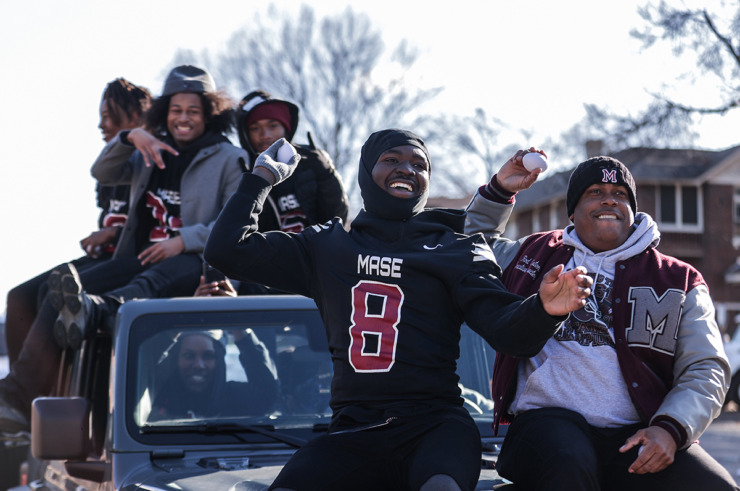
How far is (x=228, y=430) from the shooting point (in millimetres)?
3750

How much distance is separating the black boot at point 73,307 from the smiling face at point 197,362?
0.49m

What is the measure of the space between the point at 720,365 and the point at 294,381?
1.57m

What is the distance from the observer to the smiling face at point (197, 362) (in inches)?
154

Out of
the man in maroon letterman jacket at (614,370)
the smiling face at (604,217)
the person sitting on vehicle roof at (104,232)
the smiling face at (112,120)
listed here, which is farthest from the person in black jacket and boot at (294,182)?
the smiling face at (604,217)

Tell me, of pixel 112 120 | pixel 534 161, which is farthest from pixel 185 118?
pixel 534 161

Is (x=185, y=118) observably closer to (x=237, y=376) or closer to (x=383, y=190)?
(x=237, y=376)

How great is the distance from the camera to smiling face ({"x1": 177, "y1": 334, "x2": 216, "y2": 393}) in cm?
392

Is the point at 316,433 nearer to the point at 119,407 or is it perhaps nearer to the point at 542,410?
the point at 119,407

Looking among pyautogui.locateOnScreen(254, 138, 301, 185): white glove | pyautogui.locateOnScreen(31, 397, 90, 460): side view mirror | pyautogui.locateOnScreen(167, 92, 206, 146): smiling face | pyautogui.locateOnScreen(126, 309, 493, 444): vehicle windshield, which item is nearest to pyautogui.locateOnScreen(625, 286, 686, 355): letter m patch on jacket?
pyautogui.locateOnScreen(126, 309, 493, 444): vehicle windshield

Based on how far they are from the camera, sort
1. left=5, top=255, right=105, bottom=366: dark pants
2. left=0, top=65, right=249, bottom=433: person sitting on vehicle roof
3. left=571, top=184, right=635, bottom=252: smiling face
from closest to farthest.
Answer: left=571, top=184, right=635, bottom=252: smiling face → left=0, top=65, right=249, bottom=433: person sitting on vehicle roof → left=5, top=255, right=105, bottom=366: dark pants

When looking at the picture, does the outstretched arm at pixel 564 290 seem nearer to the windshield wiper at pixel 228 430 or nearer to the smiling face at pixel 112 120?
the windshield wiper at pixel 228 430

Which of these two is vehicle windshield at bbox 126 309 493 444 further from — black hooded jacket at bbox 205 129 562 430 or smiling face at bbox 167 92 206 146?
smiling face at bbox 167 92 206 146

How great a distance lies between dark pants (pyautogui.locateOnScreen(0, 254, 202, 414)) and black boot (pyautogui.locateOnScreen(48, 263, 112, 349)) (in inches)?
15.4

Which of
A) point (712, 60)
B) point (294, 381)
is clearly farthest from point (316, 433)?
point (712, 60)
